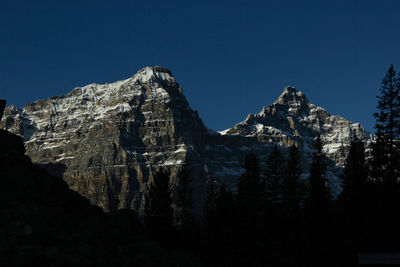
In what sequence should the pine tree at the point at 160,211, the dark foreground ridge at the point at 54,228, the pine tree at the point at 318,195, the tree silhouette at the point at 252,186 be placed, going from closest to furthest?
the dark foreground ridge at the point at 54,228 → the pine tree at the point at 318,195 → the pine tree at the point at 160,211 → the tree silhouette at the point at 252,186

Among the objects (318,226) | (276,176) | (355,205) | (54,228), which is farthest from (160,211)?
(54,228)

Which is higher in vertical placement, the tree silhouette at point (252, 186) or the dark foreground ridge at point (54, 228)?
the tree silhouette at point (252, 186)

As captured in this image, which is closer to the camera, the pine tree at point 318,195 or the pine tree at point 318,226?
the pine tree at point 318,226

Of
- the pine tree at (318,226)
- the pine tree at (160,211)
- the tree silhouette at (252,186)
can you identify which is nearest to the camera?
the pine tree at (318,226)

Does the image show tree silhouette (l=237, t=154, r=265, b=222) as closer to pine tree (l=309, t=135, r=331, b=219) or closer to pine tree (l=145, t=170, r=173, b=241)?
pine tree (l=309, t=135, r=331, b=219)

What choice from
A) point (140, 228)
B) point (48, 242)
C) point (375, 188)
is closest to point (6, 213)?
point (48, 242)

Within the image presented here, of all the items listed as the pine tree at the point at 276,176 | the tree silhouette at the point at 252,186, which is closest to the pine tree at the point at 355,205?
the pine tree at the point at 276,176

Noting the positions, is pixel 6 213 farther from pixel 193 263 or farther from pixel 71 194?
pixel 193 263

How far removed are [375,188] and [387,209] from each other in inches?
228

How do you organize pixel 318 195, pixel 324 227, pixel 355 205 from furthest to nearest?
pixel 318 195
pixel 355 205
pixel 324 227

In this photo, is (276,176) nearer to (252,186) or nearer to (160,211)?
(252,186)

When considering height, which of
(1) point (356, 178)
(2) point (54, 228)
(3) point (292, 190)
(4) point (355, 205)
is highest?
(1) point (356, 178)

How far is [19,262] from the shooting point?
18.9m

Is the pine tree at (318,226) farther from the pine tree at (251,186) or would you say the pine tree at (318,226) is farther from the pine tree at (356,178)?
the pine tree at (251,186)
